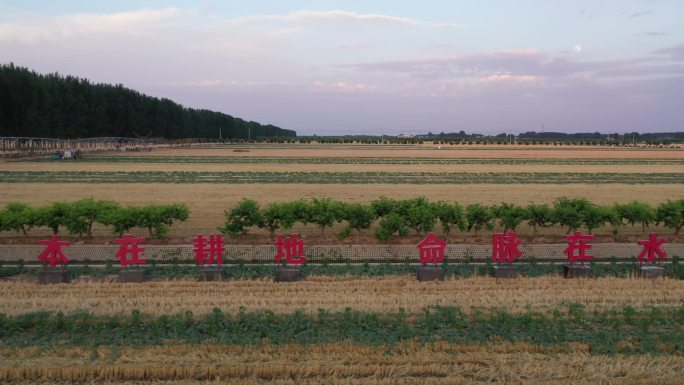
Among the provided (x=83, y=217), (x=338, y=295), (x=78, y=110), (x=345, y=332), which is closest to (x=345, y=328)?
(x=345, y=332)

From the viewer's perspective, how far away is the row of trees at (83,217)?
1446cm

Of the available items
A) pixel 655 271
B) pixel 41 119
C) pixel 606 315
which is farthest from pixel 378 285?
pixel 41 119

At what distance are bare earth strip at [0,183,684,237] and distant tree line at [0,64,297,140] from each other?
132 feet

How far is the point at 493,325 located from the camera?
26.7ft

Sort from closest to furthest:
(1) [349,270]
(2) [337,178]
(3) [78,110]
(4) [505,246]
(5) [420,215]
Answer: (1) [349,270] → (4) [505,246] → (5) [420,215] → (2) [337,178] → (3) [78,110]

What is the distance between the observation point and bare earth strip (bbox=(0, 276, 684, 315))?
9008 mm

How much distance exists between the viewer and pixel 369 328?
801 centimetres

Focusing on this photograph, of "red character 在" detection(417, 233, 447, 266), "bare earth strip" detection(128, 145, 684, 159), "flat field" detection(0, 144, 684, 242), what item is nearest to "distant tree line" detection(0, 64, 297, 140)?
"bare earth strip" detection(128, 145, 684, 159)

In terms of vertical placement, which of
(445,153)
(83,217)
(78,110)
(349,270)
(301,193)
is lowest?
(349,270)

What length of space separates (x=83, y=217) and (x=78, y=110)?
2842 inches

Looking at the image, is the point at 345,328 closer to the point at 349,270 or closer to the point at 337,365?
the point at 337,365

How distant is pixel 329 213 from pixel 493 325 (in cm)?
741

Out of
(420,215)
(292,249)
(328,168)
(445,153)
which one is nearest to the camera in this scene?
(292,249)

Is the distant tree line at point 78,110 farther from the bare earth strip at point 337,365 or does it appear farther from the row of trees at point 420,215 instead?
the bare earth strip at point 337,365
